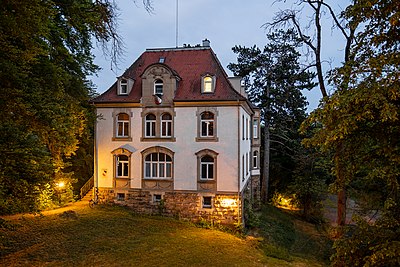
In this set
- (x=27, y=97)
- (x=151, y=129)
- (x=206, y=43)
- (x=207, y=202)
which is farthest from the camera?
(x=206, y=43)

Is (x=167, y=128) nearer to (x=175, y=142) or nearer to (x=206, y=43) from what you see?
(x=175, y=142)

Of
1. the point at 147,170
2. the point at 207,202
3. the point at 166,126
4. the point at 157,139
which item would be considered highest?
the point at 166,126

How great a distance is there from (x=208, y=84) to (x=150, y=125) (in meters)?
4.52

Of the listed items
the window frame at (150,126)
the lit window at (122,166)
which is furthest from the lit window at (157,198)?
the window frame at (150,126)

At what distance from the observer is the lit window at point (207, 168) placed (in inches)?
741

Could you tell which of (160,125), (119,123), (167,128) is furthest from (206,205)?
(119,123)

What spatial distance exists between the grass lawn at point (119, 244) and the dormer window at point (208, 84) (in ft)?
26.7

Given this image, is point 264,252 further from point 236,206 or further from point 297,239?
point 297,239

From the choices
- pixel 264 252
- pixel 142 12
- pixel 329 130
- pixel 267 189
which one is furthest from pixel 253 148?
pixel 142 12

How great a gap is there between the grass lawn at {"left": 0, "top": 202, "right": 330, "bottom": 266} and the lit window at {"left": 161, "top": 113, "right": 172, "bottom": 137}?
17.3ft

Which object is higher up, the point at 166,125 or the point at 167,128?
the point at 166,125

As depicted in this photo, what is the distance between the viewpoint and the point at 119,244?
13.5 metres

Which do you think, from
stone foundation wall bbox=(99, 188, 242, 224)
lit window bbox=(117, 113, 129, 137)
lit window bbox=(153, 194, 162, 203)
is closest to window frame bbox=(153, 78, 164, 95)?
lit window bbox=(117, 113, 129, 137)

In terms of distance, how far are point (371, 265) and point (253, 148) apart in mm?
20042
